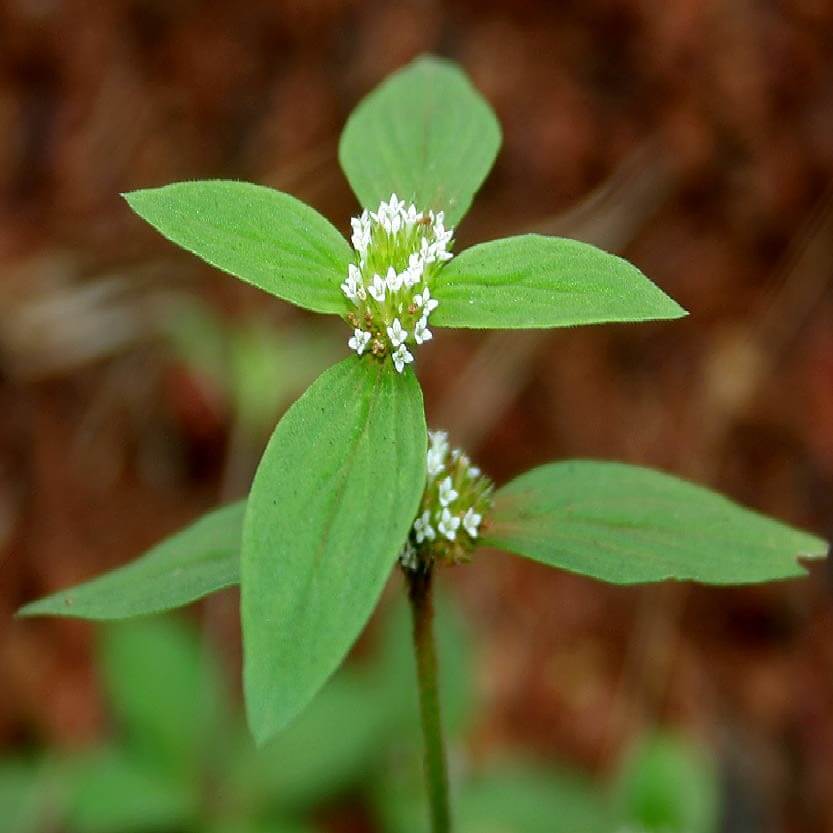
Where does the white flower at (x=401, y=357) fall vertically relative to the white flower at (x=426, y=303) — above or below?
below

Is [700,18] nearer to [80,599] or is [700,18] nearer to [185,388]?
[185,388]

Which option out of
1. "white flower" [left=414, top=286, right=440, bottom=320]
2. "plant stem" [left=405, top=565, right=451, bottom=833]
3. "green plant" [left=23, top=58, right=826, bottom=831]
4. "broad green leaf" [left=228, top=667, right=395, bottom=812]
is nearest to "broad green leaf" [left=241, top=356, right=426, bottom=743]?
"green plant" [left=23, top=58, right=826, bottom=831]

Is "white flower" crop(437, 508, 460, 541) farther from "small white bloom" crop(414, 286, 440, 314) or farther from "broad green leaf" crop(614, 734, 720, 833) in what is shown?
"broad green leaf" crop(614, 734, 720, 833)

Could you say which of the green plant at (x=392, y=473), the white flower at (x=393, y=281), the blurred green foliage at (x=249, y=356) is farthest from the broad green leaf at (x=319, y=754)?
the white flower at (x=393, y=281)

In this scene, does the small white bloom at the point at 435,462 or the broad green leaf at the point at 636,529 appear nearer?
the broad green leaf at the point at 636,529

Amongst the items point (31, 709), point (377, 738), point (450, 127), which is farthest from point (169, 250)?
point (450, 127)

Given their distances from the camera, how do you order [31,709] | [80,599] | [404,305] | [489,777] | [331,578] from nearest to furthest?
[331,578] < [404,305] < [80,599] < [489,777] < [31,709]

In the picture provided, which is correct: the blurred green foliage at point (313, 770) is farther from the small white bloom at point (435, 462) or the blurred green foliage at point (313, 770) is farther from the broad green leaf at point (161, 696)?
the small white bloom at point (435, 462)

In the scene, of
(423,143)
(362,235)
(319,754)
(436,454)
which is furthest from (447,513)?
(319,754)
